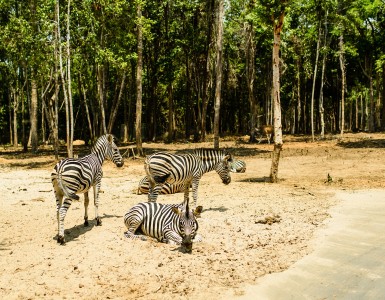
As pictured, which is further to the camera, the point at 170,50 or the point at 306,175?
the point at 170,50

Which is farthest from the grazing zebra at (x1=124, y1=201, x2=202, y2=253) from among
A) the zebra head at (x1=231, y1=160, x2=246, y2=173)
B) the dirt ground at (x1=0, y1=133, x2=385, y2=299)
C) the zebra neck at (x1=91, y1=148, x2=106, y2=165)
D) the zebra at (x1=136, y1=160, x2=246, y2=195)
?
the zebra head at (x1=231, y1=160, x2=246, y2=173)

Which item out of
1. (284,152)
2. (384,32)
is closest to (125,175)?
(284,152)

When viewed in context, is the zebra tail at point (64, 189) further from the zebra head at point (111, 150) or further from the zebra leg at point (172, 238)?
the zebra head at point (111, 150)

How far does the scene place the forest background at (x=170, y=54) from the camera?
28.0 m

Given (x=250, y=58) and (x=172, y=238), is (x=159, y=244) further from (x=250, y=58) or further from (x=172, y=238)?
(x=250, y=58)

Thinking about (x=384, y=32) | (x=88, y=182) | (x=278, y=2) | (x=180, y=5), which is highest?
Result: (x=180, y=5)

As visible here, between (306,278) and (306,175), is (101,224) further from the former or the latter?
(306,175)

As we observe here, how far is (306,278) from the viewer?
8.71 meters

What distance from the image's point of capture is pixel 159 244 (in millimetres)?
10195

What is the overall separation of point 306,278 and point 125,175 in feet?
52.9

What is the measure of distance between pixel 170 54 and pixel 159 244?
3603 cm

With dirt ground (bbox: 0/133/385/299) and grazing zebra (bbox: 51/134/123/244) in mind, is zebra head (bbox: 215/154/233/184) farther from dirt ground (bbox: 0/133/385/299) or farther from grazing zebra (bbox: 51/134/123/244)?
grazing zebra (bbox: 51/134/123/244)

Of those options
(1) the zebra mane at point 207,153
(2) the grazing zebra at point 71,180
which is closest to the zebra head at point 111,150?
(2) the grazing zebra at point 71,180

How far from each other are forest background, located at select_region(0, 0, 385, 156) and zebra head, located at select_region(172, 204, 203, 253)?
12313 millimetres
